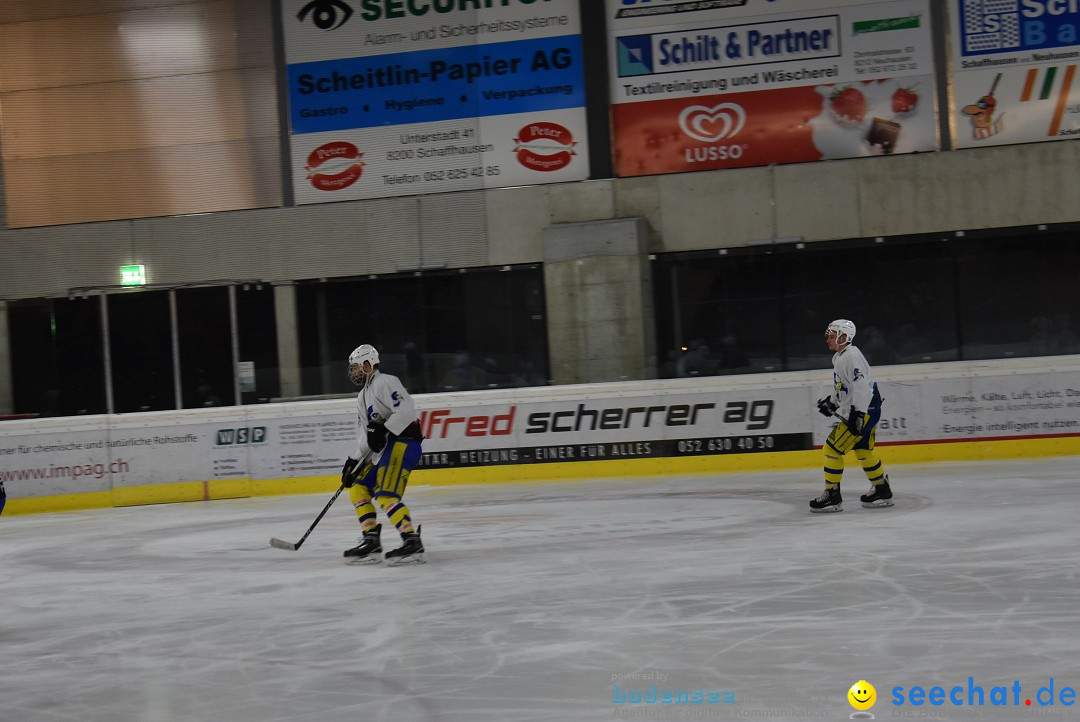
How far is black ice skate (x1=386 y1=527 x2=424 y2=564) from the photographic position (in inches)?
303

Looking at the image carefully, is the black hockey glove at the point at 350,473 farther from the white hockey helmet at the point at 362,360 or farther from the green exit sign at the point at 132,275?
the green exit sign at the point at 132,275

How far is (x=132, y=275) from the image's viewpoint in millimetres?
17016

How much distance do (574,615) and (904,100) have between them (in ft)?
40.6

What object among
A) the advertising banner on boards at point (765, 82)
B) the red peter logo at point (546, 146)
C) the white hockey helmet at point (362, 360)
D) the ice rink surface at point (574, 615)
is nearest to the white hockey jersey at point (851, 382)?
the ice rink surface at point (574, 615)

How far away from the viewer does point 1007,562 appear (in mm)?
6414

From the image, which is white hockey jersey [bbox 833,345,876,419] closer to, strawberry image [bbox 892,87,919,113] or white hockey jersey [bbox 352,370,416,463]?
white hockey jersey [bbox 352,370,416,463]

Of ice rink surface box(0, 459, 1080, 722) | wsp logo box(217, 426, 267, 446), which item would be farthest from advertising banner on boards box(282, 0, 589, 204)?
ice rink surface box(0, 459, 1080, 722)

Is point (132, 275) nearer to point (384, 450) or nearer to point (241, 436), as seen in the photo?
point (241, 436)

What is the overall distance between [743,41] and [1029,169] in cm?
431

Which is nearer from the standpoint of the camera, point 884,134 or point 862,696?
point 862,696

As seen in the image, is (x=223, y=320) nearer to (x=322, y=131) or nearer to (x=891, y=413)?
(x=322, y=131)

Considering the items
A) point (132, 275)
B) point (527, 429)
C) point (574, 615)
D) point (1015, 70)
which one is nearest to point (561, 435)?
point (527, 429)

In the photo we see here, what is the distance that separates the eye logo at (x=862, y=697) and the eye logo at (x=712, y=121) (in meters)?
13.1

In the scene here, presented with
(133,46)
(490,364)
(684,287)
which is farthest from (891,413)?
(133,46)
